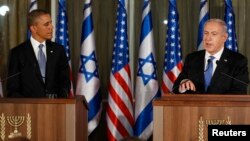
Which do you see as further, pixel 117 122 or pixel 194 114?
pixel 117 122

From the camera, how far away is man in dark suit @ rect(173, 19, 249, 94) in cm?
563

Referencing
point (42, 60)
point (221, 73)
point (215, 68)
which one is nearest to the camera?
point (221, 73)

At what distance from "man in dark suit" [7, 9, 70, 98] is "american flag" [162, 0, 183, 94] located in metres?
1.71

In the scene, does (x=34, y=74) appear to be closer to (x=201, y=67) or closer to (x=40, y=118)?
(x=40, y=118)

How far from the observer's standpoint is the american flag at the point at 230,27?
23.9 ft

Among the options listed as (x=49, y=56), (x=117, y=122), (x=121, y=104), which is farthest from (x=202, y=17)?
(x=49, y=56)

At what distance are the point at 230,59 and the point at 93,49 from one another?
89.3 inches

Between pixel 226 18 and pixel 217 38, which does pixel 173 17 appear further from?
pixel 217 38

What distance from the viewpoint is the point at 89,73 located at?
7.49m

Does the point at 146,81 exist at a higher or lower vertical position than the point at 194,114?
higher

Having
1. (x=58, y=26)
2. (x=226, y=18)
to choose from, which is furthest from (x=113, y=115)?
(x=226, y=18)

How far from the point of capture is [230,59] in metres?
5.78

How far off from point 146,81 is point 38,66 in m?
1.83

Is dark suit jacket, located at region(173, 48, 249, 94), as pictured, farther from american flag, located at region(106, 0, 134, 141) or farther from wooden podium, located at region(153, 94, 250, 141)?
american flag, located at region(106, 0, 134, 141)
